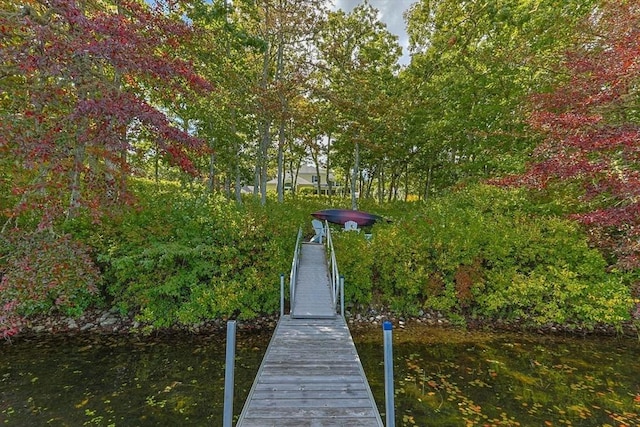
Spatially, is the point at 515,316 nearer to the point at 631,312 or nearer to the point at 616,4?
the point at 631,312

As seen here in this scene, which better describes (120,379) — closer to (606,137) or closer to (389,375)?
(389,375)

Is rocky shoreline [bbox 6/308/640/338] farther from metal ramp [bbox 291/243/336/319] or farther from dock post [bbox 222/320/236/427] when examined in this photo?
dock post [bbox 222/320/236/427]

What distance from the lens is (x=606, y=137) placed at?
734 cm

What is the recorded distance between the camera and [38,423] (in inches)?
186

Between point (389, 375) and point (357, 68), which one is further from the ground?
point (357, 68)

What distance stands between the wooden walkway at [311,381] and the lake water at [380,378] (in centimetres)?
92

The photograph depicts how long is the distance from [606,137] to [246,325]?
9540 mm

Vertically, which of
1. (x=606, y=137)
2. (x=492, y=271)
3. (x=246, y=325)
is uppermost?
(x=606, y=137)

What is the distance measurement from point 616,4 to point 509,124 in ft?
19.3

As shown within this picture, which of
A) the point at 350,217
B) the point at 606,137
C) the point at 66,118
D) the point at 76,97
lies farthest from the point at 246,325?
the point at 606,137

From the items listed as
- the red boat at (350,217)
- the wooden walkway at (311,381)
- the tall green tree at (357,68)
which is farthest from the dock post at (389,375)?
the tall green tree at (357,68)

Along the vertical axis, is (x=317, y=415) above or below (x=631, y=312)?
below

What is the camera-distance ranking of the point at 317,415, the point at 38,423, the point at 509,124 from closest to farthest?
the point at 317,415 < the point at 38,423 < the point at 509,124

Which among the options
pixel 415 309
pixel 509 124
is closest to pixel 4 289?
pixel 415 309
